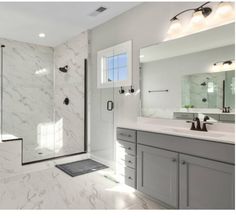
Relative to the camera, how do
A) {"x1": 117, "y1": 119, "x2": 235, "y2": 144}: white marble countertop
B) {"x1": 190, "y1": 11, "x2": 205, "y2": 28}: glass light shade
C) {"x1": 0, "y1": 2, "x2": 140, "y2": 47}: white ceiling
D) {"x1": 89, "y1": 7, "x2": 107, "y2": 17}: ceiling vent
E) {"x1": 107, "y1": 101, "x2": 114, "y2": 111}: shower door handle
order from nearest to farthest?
{"x1": 117, "y1": 119, "x2": 235, "y2": 144}: white marble countertop → {"x1": 190, "y1": 11, "x2": 205, "y2": 28}: glass light shade → {"x1": 0, "y1": 2, "x2": 140, "y2": 47}: white ceiling → {"x1": 89, "y1": 7, "x2": 107, "y2": 17}: ceiling vent → {"x1": 107, "y1": 101, "x2": 114, "y2": 111}: shower door handle

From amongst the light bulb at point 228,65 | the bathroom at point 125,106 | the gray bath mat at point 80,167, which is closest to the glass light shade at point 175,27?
the bathroom at point 125,106

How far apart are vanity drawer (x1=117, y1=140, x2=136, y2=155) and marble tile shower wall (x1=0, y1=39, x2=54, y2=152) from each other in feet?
9.67

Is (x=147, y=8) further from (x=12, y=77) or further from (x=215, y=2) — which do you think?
(x=12, y=77)

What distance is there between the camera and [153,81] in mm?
2893

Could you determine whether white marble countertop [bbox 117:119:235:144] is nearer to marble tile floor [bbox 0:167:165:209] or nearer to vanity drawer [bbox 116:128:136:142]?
vanity drawer [bbox 116:128:136:142]

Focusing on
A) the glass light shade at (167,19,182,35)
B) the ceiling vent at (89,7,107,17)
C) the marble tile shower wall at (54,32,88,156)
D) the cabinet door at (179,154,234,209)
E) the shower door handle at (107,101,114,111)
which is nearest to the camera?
the cabinet door at (179,154,234,209)

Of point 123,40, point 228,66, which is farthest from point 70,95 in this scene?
point 228,66

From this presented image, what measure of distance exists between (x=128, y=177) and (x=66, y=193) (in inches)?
32.5

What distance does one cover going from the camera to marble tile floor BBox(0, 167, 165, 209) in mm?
2252

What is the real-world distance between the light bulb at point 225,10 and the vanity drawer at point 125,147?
1745mm

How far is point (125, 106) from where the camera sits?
10.7 ft

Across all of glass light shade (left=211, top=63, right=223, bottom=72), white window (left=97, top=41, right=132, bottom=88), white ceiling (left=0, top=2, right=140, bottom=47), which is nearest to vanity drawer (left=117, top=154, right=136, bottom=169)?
white window (left=97, top=41, right=132, bottom=88)

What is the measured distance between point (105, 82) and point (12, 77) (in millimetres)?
2425

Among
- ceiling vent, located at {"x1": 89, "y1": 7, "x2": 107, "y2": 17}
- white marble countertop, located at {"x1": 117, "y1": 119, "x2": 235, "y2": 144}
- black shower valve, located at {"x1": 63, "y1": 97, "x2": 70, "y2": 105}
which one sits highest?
ceiling vent, located at {"x1": 89, "y1": 7, "x2": 107, "y2": 17}
